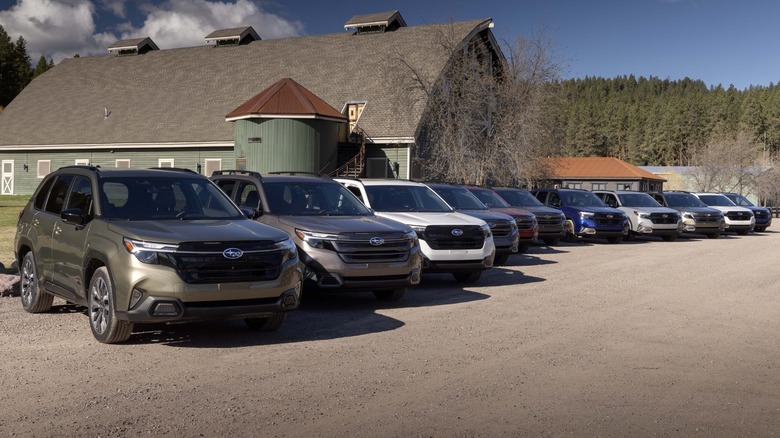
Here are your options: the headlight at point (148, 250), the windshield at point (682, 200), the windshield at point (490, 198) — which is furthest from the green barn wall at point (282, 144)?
the headlight at point (148, 250)

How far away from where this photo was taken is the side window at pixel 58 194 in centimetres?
971

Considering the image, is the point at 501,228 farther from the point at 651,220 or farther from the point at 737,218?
the point at 737,218

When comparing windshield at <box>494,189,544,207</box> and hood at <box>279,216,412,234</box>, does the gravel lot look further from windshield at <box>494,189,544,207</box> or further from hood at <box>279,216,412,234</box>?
windshield at <box>494,189,544,207</box>

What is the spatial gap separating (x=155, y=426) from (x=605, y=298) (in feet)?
27.4

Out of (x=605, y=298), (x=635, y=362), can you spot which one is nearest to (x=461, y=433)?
(x=635, y=362)

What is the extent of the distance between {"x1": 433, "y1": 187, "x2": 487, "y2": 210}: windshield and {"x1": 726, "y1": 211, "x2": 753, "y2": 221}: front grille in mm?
17945

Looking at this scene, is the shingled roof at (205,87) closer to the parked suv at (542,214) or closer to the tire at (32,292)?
the parked suv at (542,214)

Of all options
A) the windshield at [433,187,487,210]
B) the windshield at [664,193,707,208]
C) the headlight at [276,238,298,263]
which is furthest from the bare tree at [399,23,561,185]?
the headlight at [276,238,298,263]

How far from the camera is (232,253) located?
8133 mm

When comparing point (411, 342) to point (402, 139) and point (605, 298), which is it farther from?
point (402, 139)

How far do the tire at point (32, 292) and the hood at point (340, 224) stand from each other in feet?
10.3

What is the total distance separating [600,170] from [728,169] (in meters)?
13.9

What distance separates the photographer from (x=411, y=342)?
8.70 meters

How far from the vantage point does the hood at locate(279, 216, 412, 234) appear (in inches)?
426
